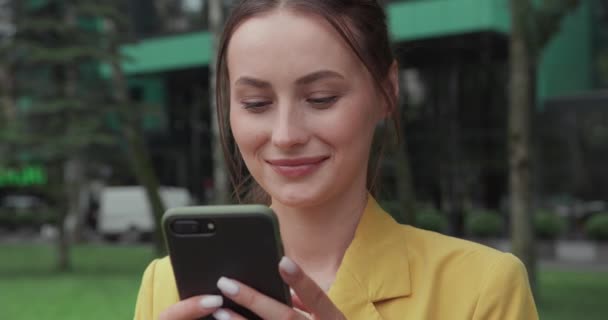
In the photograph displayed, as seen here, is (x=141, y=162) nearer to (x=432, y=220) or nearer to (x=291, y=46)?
(x=432, y=220)

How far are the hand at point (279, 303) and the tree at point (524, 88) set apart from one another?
30.9 ft

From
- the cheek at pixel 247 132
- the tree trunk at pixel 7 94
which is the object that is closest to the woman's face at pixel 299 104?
the cheek at pixel 247 132

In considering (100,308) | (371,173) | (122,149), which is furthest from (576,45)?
(371,173)

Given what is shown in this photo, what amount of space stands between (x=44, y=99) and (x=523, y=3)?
1073 cm

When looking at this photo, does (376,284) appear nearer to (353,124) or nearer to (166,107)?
(353,124)

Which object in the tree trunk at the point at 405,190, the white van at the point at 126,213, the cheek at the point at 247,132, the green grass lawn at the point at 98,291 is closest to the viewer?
the cheek at the point at 247,132

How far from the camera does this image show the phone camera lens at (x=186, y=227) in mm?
1335

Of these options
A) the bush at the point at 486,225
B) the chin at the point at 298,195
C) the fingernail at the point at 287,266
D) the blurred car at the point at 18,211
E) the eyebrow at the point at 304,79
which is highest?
the eyebrow at the point at 304,79

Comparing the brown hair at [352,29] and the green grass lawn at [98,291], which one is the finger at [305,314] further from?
the green grass lawn at [98,291]

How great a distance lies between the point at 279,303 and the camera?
4.31 feet

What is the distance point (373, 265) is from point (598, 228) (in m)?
19.2

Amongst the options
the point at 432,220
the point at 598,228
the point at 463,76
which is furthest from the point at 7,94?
the point at 598,228

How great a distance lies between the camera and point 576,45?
23.6 meters

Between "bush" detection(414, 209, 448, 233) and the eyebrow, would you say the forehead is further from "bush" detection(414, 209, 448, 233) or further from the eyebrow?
"bush" detection(414, 209, 448, 233)
